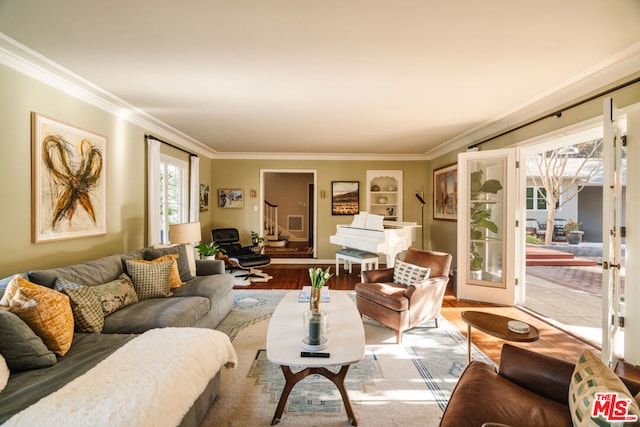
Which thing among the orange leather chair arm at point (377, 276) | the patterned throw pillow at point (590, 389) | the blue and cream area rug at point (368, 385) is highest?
the patterned throw pillow at point (590, 389)

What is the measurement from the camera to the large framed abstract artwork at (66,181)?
2534mm

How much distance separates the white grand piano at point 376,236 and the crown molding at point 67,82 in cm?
347

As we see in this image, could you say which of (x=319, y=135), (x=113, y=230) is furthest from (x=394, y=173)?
(x=113, y=230)

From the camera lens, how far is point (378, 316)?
3.02 metres

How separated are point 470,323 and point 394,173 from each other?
5.01 meters

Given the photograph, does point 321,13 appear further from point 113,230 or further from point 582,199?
point 582,199

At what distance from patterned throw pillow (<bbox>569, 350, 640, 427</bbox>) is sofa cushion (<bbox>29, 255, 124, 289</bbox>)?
10.3ft

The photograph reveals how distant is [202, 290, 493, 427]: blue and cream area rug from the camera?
1842mm

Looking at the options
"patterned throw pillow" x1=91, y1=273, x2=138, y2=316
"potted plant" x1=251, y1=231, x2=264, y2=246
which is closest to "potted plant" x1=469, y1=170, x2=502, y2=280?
"potted plant" x1=251, y1=231, x2=264, y2=246

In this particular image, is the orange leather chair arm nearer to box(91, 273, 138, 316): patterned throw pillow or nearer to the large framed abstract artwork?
box(91, 273, 138, 316): patterned throw pillow

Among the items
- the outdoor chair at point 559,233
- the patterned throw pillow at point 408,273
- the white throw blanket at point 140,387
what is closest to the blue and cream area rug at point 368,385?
the white throw blanket at point 140,387

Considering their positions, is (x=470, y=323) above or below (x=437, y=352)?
above

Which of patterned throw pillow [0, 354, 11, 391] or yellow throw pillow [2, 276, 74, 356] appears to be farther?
yellow throw pillow [2, 276, 74, 356]

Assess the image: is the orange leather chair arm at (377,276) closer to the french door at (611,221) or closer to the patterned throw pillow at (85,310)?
the french door at (611,221)
